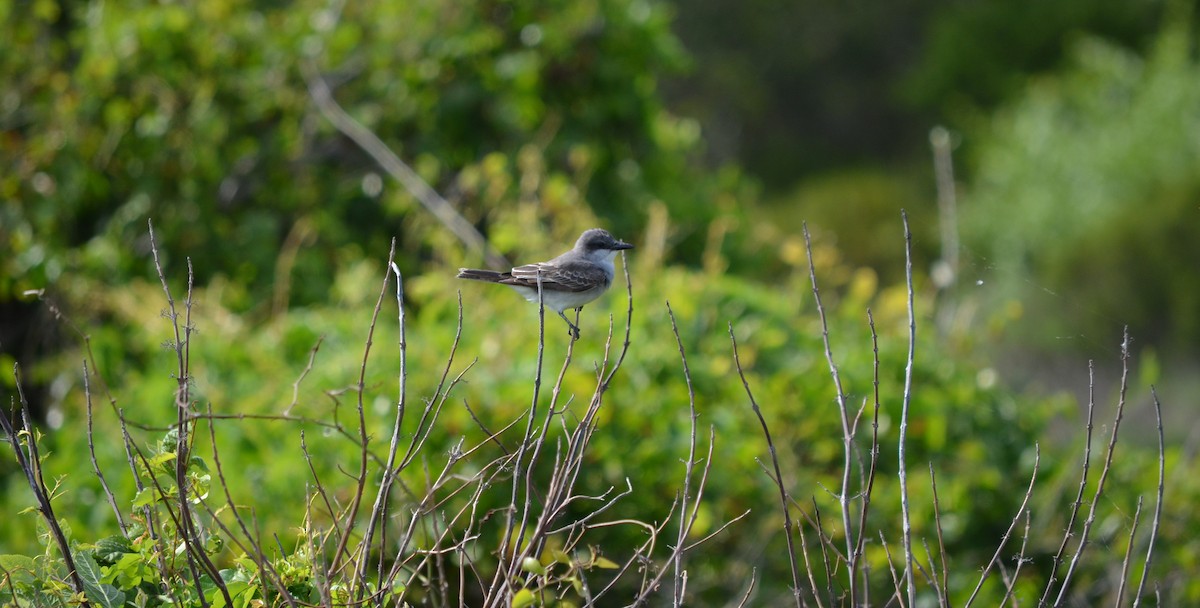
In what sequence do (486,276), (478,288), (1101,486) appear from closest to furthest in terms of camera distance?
1. (1101,486)
2. (486,276)
3. (478,288)

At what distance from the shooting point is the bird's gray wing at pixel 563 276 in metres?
3.08

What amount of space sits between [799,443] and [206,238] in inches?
156

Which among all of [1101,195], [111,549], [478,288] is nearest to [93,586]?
[111,549]

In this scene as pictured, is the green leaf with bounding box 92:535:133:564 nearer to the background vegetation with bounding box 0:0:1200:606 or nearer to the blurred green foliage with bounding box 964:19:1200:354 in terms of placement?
the background vegetation with bounding box 0:0:1200:606

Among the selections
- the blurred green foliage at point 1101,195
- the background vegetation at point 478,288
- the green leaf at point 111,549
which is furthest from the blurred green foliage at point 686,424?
the blurred green foliage at point 1101,195

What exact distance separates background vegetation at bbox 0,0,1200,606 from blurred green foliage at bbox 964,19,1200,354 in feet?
0.25

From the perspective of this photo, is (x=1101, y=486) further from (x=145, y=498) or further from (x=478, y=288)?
(x=478, y=288)

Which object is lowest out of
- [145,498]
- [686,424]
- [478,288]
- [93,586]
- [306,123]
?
[478,288]

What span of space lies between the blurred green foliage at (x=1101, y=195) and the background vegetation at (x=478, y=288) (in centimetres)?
8

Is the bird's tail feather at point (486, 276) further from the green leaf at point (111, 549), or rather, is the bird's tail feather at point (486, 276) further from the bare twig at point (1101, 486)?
the bare twig at point (1101, 486)

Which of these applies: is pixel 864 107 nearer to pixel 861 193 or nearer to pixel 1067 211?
pixel 861 193

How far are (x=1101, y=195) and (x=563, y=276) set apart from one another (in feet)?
54.4

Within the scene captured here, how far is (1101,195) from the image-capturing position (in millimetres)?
18016

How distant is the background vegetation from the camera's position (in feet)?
13.7
